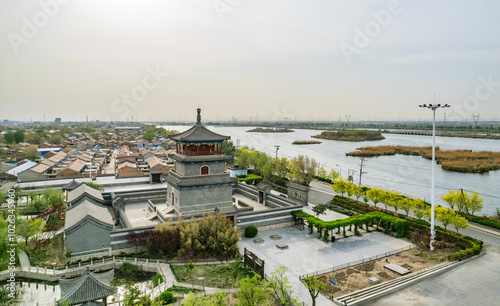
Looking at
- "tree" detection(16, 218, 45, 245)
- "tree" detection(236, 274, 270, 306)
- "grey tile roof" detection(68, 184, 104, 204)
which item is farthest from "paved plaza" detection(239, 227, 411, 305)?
"tree" detection(16, 218, 45, 245)

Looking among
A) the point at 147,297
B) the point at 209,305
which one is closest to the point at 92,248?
the point at 147,297

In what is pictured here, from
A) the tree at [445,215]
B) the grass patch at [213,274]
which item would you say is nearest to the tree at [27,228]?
the grass patch at [213,274]

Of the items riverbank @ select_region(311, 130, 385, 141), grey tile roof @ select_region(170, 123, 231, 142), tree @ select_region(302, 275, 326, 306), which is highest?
grey tile roof @ select_region(170, 123, 231, 142)

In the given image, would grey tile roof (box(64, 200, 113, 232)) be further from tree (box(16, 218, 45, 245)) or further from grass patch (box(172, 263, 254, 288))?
grass patch (box(172, 263, 254, 288))

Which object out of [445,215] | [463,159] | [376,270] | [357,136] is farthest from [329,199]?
[357,136]

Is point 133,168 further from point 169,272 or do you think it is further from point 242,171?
point 169,272

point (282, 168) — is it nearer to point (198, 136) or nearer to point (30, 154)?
point (198, 136)
